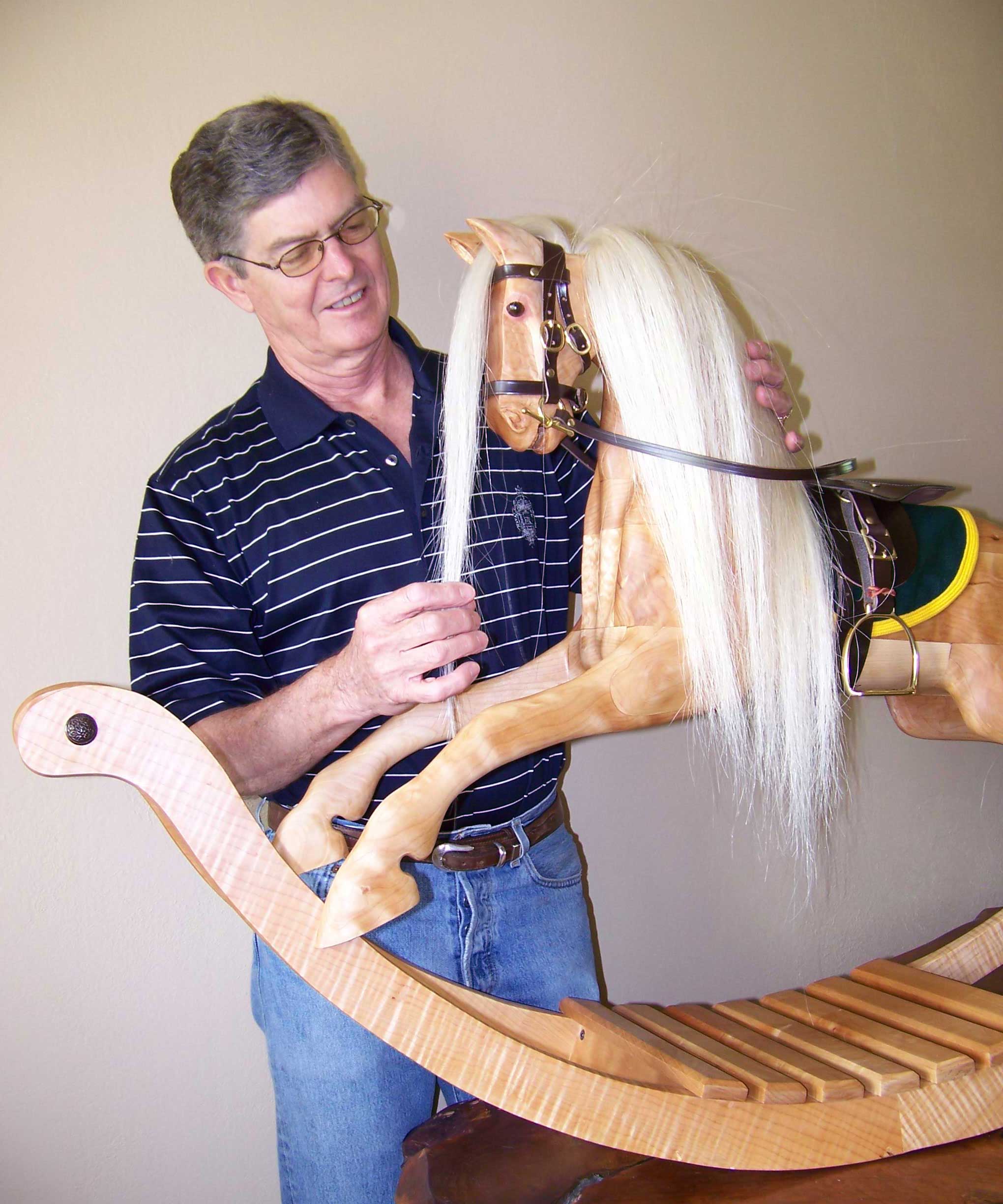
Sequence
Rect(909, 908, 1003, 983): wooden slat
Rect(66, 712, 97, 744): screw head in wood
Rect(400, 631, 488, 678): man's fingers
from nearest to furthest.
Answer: Rect(66, 712, 97, 744): screw head in wood
Rect(400, 631, 488, 678): man's fingers
Rect(909, 908, 1003, 983): wooden slat

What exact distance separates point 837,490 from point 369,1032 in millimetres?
583

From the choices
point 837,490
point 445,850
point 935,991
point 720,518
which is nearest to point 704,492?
point 720,518

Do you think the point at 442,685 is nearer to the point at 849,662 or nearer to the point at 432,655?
the point at 432,655

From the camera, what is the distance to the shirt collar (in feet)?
2.84

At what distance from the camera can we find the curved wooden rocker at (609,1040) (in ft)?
1.90

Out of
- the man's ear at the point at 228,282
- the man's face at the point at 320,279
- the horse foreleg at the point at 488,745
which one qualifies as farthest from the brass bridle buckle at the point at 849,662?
the man's ear at the point at 228,282

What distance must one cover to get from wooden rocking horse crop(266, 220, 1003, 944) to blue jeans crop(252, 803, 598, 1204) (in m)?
0.18

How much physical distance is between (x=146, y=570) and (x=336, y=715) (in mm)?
232

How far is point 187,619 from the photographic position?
2.67 feet

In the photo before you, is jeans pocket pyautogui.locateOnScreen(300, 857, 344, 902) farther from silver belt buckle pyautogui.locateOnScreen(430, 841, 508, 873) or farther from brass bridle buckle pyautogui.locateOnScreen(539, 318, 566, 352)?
brass bridle buckle pyautogui.locateOnScreen(539, 318, 566, 352)

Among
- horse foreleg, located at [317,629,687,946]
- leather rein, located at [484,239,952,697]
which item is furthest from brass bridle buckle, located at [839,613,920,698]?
horse foreleg, located at [317,629,687,946]

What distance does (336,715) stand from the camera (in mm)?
733

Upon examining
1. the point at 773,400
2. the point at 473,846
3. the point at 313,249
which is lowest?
the point at 473,846

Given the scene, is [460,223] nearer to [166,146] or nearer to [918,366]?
[166,146]
